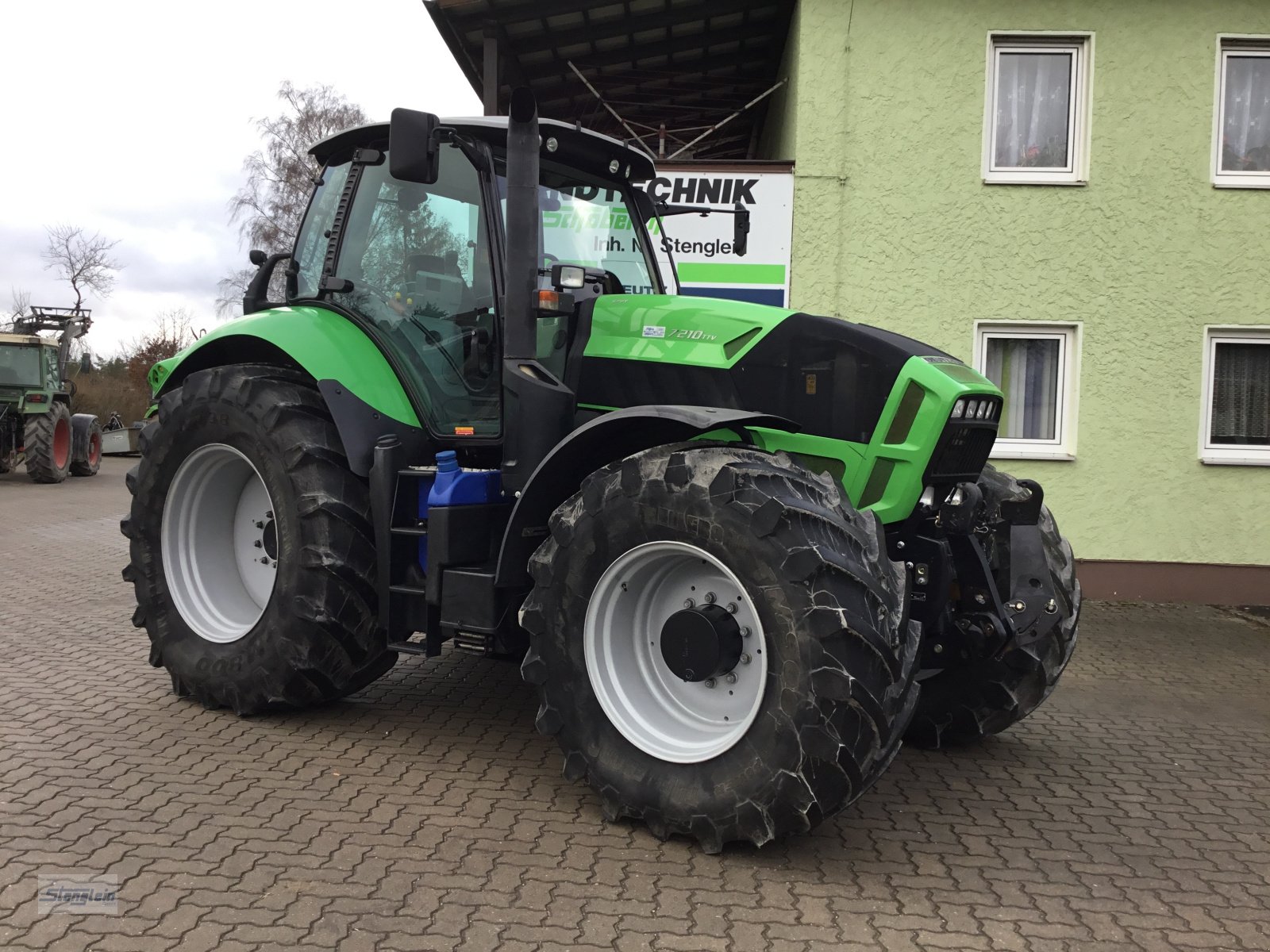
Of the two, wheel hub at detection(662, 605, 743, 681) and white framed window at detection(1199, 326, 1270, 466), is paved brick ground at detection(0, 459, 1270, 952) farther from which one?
white framed window at detection(1199, 326, 1270, 466)

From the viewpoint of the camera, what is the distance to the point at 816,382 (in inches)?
166

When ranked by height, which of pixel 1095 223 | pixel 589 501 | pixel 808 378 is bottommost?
pixel 589 501

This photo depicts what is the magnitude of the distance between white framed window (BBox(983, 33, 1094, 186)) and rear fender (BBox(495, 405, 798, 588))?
6.55 metres

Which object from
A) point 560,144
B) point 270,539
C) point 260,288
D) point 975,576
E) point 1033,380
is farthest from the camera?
point 1033,380

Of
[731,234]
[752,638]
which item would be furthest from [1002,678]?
[731,234]

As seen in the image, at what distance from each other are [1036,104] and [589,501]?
758 cm

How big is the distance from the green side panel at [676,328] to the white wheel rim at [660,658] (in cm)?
94

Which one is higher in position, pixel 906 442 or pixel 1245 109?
pixel 1245 109

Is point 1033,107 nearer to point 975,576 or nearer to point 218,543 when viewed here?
point 975,576

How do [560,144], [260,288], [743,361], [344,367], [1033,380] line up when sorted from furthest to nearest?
[1033,380]
[260,288]
[560,144]
[344,367]
[743,361]

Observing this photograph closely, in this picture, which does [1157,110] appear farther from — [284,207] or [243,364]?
[284,207]

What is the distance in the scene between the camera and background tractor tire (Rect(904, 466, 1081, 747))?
184 inches

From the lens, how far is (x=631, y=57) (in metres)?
11.8

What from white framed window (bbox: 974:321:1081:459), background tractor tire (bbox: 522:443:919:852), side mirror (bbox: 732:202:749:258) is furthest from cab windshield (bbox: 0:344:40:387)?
background tractor tire (bbox: 522:443:919:852)
